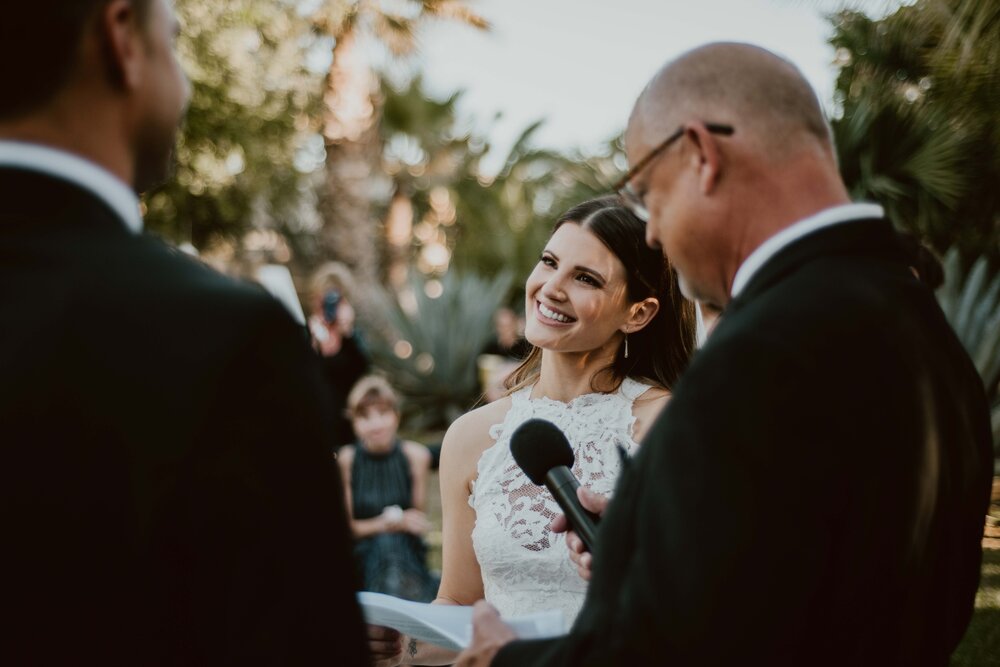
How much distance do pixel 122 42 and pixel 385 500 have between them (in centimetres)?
572

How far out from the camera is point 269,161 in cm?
1812

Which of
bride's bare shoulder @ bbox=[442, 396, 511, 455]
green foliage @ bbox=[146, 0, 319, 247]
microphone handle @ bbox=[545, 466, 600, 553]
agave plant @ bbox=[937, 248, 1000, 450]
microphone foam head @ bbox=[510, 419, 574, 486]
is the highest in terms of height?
green foliage @ bbox=[146, 0, 319, 247]

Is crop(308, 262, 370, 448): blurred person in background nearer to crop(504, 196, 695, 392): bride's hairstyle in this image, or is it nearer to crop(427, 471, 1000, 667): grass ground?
crop(427, 471, 1000, 667): grass ground

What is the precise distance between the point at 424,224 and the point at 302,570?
26.4m

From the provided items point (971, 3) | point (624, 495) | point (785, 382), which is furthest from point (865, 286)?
point (971, 3)

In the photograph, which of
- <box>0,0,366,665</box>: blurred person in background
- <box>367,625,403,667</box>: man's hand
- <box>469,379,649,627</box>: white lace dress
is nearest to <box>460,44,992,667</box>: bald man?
<box>0,0,366,665</box>: blurred person in background

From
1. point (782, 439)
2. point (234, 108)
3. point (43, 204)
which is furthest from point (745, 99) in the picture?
point (234, 108)

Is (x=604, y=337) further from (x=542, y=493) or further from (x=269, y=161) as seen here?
(x=269, y=161)

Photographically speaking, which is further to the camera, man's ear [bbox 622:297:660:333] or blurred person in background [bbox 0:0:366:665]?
man's ear [bbox 622:297:660:333]

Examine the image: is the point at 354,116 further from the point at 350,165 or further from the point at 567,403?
the point at 567,403

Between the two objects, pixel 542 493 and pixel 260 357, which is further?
pixel 542 493

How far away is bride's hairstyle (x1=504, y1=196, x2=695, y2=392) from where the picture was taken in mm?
3111

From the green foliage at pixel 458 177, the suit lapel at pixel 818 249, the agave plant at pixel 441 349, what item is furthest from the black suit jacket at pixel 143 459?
the green foliage at pixel 458 177

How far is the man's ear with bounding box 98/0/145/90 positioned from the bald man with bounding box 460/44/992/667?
2.94 ft
